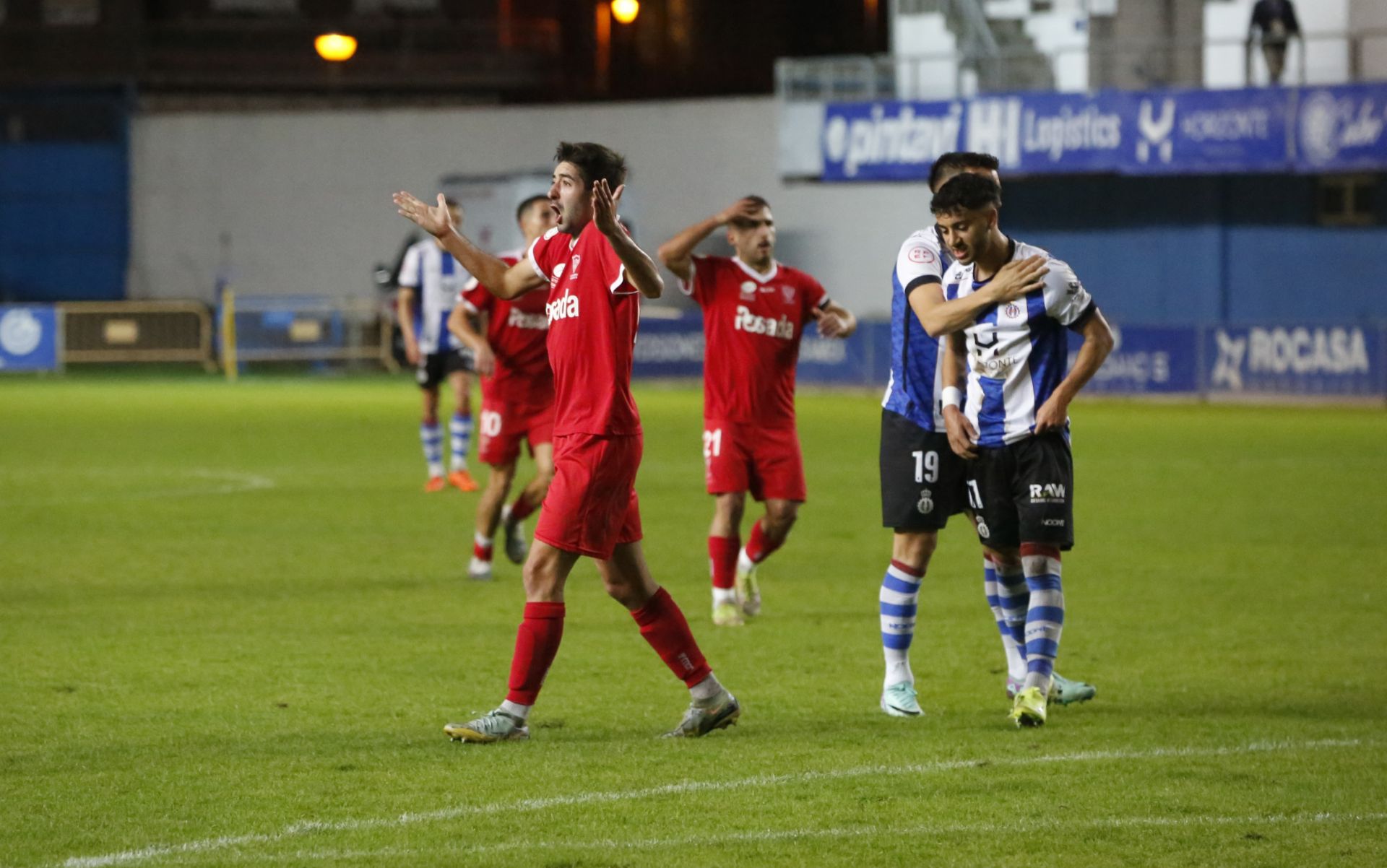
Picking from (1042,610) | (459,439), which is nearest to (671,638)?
(1042,610)

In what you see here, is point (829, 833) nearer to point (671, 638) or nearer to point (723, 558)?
point (671, 638)

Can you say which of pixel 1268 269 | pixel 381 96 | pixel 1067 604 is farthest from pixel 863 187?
pixel 1067 604

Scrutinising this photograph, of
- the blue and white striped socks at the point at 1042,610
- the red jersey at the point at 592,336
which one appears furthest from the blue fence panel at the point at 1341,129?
the red jersey at the point at 592,336

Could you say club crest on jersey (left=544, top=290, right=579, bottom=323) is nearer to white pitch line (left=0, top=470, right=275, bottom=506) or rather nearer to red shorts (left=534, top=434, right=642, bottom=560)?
red shorts (left=534, top=434, right=642, bottom=560)

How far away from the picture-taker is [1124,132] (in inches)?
1188

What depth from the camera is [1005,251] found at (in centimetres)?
693

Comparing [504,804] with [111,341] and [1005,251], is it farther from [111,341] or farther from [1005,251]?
[111,341]

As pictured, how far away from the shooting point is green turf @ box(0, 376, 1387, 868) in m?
5.34

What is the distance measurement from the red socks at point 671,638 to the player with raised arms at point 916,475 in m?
0.86

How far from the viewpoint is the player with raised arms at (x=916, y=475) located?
23.5 ft

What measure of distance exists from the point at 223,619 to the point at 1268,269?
2590cm

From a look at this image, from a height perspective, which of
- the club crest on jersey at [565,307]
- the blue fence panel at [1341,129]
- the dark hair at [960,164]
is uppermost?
the blue fence panel at [1341,129]

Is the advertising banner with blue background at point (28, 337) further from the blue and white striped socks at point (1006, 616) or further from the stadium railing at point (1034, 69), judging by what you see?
the blue and white striped socks at point (1006, 616)

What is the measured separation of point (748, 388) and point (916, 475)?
8.02ft
